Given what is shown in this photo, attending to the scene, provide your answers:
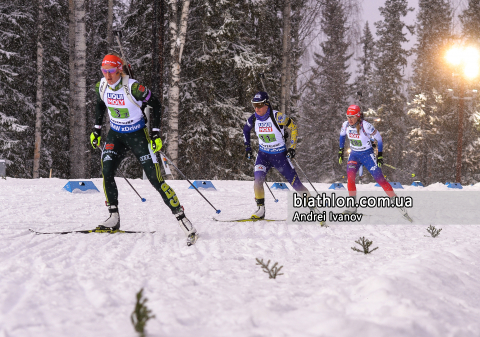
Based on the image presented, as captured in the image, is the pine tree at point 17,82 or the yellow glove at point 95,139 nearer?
the yellow glove at point 95,139

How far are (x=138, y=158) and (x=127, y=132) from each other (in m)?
0.35

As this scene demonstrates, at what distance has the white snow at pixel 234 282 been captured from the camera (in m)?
2.04

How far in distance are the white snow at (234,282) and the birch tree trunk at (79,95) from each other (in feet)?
23.5

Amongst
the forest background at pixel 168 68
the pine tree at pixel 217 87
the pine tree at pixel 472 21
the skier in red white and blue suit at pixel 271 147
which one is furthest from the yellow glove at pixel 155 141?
the pine tree at pixel 472 21

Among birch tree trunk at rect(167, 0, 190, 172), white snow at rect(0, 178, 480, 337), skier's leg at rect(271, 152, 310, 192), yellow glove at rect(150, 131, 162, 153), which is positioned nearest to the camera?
white snow at rect(0, 178, 480, 337)

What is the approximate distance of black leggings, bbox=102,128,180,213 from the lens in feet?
14.7

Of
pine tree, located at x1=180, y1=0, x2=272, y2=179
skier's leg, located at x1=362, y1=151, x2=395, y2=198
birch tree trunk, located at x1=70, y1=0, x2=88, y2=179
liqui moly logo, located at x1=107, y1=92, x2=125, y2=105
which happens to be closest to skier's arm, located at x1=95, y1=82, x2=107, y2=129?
liqui moly logo, located at x1=107, y1=92, x2=125, y2=105

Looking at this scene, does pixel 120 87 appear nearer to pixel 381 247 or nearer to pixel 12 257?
pixel 12 257

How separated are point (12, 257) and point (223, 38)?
1364 centimetres

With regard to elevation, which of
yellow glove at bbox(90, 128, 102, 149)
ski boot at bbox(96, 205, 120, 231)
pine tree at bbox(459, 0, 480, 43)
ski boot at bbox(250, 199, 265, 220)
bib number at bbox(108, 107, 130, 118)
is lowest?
ski boot at bbox(250, 199, 265, 220)

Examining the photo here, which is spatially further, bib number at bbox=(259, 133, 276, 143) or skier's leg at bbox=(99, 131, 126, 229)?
bib number at bbox=(259, 133, 276, 143)

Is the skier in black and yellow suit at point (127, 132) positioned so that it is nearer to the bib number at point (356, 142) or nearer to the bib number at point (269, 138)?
the bib number at point (269, 138)

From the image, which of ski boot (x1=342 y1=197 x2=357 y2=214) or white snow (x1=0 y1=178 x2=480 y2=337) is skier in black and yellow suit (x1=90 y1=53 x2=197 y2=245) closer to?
white snow (x1=0 y1=178 x2=480 y2=337)

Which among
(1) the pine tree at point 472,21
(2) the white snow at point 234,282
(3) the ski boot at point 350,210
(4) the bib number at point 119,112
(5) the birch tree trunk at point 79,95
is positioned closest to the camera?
(2) the white snow at point 234,282
